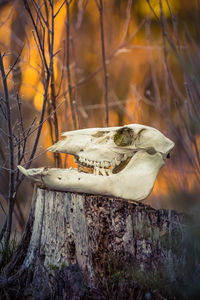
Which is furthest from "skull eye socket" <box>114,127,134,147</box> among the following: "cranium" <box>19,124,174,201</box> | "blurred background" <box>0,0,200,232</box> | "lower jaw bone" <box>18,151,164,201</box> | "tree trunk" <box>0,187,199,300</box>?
"blurred background" <box>0,0,200,232</box>

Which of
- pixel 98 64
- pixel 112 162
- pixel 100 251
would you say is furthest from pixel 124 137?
pixel 98 64

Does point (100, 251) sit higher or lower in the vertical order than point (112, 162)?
lower

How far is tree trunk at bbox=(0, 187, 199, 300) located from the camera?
1.71 metres

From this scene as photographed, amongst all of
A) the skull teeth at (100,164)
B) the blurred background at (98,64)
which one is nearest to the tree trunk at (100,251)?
the skull teeth at (100,164)

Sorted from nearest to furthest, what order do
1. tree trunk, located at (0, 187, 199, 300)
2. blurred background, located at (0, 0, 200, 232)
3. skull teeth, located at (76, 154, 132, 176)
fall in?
1. tree trunk, located at (0, 187, 199, 300)
2. skull teeth, located at (76, 154, 132, 176)
3. blurred background, located at (0, 0, 200, 232)

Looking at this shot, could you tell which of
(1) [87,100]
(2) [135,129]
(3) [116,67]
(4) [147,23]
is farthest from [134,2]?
(2) [135,129]

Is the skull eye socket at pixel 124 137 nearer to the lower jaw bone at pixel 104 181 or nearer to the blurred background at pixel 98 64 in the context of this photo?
the lower jaw bone at pixel 104 181

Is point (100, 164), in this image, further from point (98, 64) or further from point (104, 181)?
point (98, 64)

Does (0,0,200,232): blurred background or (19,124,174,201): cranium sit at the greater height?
(0,0,200,232): blurred background

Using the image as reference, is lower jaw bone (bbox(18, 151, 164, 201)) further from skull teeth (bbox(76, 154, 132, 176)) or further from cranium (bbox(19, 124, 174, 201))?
skull teeth (bbox(76, 154, 132, 176))

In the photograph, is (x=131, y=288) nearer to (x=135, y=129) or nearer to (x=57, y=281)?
(x=57, y=281)

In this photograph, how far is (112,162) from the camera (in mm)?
1953

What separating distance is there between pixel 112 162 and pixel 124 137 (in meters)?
0.17

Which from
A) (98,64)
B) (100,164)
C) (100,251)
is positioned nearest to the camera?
(100,251)
